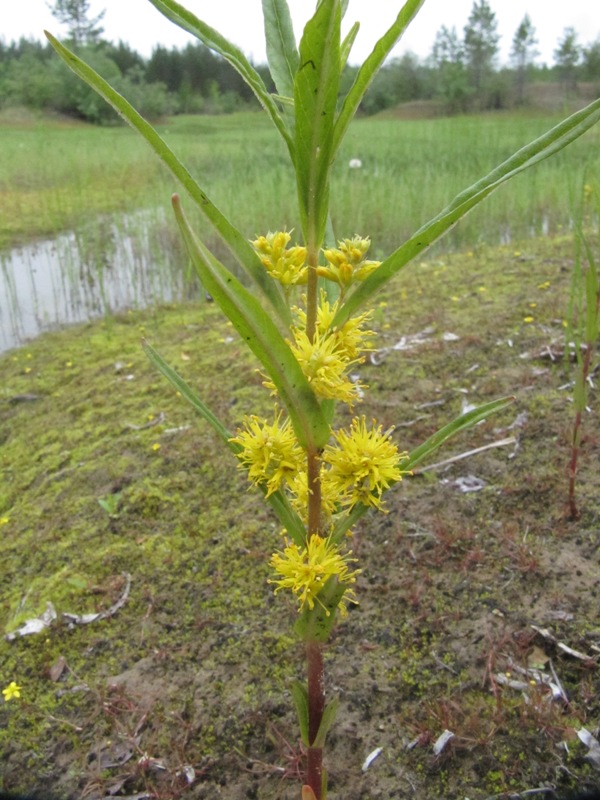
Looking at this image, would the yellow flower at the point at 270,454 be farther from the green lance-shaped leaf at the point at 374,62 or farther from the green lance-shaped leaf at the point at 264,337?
the green lance-shaped leaf at the point at 374,62

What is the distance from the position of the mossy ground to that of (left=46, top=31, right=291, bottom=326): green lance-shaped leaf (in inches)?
38.5

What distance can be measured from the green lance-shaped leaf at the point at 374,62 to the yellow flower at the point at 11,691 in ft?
4.59

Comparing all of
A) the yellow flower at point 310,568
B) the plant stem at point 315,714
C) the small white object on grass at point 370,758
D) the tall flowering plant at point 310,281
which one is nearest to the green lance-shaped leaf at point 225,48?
the tall flowering plant at point 310,281

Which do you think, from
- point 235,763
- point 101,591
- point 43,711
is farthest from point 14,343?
point 235,763

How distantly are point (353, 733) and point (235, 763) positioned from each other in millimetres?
241

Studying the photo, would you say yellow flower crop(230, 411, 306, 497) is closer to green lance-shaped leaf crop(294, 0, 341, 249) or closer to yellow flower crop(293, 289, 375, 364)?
yellow flower crop(293, 289, 375, 364)

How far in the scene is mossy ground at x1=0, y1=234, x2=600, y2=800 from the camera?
4.08 ft

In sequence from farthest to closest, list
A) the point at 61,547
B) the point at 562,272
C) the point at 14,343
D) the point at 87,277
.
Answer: the point at 87,277 < the point at 14,343 < the point at 562,272 < the point at 61,547

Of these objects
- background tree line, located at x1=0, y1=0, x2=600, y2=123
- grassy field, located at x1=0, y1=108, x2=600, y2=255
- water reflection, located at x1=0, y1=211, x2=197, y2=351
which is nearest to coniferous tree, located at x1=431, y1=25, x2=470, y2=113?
background tree line, located at x1=0, y1=0, x2=600, y2=123

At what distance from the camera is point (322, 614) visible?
0.87 metres

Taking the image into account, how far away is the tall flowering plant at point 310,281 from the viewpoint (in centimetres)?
69

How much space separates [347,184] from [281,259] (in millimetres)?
6561

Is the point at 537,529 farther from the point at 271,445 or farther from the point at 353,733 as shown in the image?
the point at 271,445

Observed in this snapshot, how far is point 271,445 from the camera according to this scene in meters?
0.85
